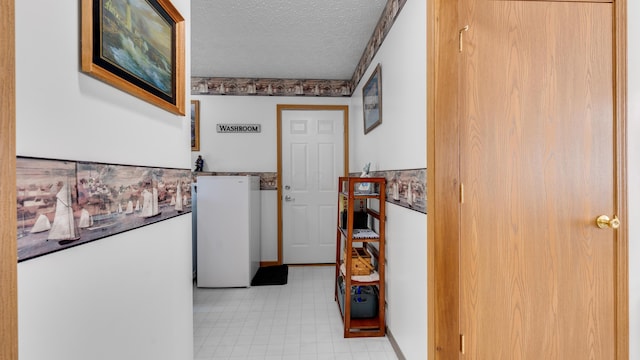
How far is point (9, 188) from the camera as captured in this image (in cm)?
51

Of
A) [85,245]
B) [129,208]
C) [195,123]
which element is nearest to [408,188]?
[129,208]

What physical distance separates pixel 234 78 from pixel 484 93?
309 cm

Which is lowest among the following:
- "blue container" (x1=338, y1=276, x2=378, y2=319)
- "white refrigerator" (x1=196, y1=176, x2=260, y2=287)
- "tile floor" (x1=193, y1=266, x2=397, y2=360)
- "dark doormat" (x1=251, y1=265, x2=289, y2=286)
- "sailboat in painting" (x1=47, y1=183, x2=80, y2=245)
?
"tile floor" (x1=193, y1=266, x2=397, y2=360)

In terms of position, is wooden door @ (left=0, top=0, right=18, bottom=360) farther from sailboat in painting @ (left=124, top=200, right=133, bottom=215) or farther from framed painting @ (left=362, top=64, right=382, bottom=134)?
framed painting @ (left=362, top=64, right=382, bottom=134)

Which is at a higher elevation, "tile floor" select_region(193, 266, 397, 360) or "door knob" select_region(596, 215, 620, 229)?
"door knob" select_region(596, 215, 620, 229)

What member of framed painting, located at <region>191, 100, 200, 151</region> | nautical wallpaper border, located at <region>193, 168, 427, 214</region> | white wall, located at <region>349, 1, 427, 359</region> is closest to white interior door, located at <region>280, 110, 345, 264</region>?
framed painting, located at <region>191, 100, 200, 151</region>

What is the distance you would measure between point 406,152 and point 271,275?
233 cm

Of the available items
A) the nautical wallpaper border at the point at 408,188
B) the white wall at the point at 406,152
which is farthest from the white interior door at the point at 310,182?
the nautical wallpaper border at the point at 408,188

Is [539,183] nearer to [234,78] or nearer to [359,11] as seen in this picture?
[359,11]

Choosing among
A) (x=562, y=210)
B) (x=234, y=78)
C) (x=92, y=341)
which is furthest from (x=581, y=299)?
(x=234, y=78)

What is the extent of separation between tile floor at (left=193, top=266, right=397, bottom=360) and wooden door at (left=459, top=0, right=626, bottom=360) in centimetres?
96

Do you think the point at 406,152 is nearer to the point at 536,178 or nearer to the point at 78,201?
the point at 536,178

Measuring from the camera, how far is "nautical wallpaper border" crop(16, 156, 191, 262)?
0.58 m

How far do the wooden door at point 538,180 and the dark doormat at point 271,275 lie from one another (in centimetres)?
222
